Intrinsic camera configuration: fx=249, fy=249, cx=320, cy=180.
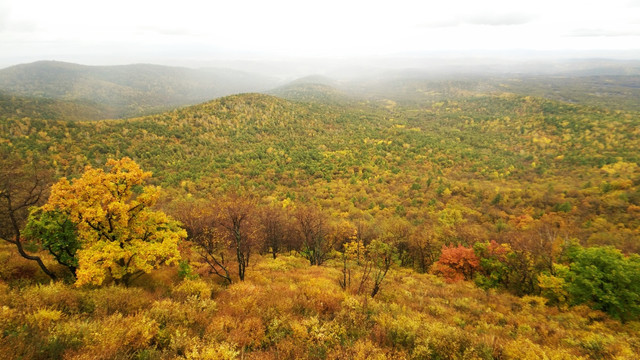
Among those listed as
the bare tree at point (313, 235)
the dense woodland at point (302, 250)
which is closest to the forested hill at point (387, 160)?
the dense woodland at point (302, 250)

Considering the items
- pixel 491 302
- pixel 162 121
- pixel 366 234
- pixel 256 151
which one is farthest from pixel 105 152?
pixel 491 302

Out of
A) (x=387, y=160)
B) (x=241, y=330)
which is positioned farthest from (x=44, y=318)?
(x=387, y=160)

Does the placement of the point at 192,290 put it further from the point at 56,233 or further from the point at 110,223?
the point at 56,233

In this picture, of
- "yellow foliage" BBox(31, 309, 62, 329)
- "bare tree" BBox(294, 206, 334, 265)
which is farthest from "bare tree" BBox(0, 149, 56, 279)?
"bare tree" BBox(294, 206, 334, 265)

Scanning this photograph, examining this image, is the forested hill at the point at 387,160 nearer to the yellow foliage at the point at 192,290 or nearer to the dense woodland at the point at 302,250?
the dense woodland at the point at 302,250

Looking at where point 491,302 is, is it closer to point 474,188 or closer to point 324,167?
point 474,188
